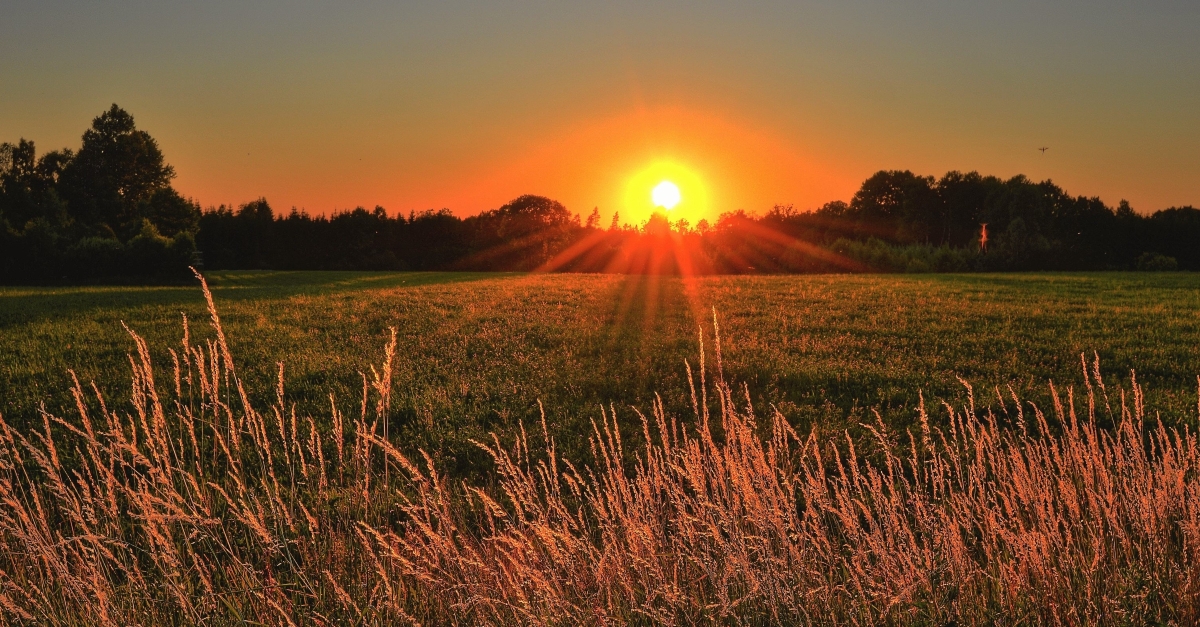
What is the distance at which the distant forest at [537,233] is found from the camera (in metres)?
35.3

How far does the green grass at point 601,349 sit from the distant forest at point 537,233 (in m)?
19.5

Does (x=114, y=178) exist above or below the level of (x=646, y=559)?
above

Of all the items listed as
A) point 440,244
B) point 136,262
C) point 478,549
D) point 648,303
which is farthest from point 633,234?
point 478,549

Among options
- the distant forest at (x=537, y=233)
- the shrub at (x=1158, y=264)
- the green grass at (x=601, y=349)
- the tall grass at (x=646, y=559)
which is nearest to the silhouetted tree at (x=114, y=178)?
the distant forest at (x=537, y=233)

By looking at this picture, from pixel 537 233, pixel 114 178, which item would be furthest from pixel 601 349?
pixel 114 178

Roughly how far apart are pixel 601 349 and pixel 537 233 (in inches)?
2221

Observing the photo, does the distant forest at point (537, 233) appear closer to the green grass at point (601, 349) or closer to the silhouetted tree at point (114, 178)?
the silhouetted tree at point (114, 178)

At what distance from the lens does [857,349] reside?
10.7 m

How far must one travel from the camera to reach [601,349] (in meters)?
10.7

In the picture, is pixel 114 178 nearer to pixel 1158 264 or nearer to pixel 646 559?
pixel 646 559

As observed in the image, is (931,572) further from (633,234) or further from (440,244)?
(440,244)

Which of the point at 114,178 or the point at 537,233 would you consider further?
the point at 537,233

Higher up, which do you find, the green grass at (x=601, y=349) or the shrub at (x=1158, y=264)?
the shrub at (x=1158, y=264)

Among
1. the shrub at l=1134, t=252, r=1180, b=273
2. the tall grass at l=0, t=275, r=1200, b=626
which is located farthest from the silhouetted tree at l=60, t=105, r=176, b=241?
the shrub at l=1134, t=252, r=1180, b=273
